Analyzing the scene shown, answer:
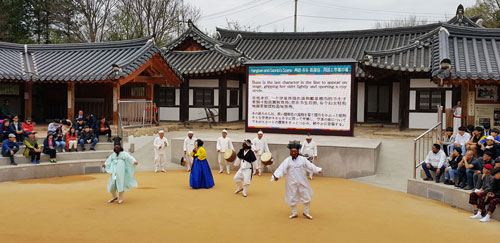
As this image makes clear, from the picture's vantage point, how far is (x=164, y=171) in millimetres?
15031

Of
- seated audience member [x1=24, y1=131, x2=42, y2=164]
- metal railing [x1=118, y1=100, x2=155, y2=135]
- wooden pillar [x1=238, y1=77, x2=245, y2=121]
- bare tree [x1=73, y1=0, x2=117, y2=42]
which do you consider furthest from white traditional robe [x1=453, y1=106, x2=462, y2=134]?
bare tree [x1=73, y1=0, x2=117, y2=42]

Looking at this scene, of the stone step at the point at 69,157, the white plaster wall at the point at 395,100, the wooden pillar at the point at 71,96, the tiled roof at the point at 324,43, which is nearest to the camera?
the stone step at the point at 69,157

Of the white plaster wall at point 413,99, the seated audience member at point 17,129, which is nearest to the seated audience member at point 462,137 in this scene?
the white plaster wall at point 413,99

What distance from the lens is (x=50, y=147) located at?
46.7 ft

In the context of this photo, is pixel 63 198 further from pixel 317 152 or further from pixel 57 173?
pixel 317 152

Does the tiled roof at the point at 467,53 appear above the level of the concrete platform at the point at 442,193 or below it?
above

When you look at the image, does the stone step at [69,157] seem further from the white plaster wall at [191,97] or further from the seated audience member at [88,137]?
the white plaster wall at [191,97]

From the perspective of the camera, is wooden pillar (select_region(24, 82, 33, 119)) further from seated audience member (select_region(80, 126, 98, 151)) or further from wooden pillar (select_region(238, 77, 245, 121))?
wooden pillar (select_region(238, 77, 245, 121))

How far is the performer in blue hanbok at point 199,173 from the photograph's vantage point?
11836 mm

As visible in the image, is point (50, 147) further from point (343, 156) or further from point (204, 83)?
point (204, 83)

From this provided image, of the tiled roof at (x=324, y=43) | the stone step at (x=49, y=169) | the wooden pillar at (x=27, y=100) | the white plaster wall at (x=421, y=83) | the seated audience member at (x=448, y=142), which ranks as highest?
the tiled roof at (x=324, y=43)

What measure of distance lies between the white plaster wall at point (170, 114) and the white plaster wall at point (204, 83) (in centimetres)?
163

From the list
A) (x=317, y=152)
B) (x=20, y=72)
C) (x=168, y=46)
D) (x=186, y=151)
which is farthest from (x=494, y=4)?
(x=20, y=72)

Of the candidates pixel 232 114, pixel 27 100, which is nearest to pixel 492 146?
pixel 232 114
